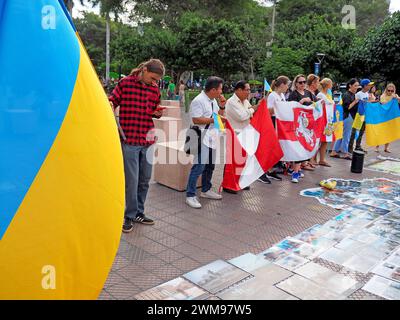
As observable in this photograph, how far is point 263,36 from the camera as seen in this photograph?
28766 millimetres

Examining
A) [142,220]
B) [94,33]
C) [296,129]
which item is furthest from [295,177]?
Answer: [94,33]

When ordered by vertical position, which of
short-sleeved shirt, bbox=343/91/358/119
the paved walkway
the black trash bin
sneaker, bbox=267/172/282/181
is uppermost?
short-sleeved shirt, bbox=343/91/358/119

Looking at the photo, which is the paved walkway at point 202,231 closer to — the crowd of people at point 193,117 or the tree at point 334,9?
the crowd of people at point 193,117

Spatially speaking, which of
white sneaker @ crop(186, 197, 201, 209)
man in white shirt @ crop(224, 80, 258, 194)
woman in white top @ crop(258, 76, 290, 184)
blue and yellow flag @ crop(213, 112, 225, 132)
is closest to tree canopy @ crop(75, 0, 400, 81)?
woman in white top @ crop(258, 76, 290, 184)

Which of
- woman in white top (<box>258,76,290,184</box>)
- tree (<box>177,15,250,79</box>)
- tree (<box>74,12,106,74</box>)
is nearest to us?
woman in white top (<box>258,76,290,184</box>)

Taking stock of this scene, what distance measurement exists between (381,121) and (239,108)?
211 inches

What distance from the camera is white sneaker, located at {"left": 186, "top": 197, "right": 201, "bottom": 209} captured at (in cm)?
576

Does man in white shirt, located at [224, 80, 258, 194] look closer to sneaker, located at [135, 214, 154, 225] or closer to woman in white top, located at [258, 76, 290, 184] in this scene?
woman in white top, located at [258, 76, 290, 184]

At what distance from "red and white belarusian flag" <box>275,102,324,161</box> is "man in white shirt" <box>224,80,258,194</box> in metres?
1.20

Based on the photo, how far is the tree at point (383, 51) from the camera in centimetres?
1717

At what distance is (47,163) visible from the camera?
223 centimetres

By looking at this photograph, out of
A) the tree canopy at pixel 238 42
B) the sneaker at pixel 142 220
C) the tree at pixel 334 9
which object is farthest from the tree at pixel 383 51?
the tree at pixel 334 9

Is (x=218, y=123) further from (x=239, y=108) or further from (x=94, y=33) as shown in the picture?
(x=94, y=33)

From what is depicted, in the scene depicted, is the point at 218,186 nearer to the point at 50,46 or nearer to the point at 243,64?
the point at 50,46
